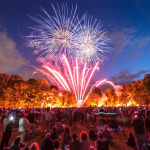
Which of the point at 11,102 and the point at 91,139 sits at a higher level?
the point at 11,102

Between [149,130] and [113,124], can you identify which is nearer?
[149,130]

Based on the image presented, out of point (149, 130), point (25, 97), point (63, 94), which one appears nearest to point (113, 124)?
point (149, 130)

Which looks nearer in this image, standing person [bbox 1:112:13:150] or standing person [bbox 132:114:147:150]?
standing person [bbox 132:114:147:150]

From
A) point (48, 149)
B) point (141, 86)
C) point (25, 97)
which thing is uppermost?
point (141, 86)

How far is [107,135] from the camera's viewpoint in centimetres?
964

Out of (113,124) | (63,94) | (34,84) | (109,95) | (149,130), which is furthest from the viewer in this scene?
(109,95)

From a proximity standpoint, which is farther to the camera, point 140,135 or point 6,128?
point 6,128

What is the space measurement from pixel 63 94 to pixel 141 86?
45234 mm

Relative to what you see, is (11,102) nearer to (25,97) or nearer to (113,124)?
(25,97)

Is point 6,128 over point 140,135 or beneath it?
over

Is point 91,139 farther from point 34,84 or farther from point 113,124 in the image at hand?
point 34,84

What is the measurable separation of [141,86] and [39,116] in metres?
41.7

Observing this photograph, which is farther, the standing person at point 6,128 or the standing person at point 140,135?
the standing person at point 6,128

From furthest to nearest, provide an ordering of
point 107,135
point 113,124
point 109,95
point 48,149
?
point 109,95
point 113,124
point 107,135
point 48,149
